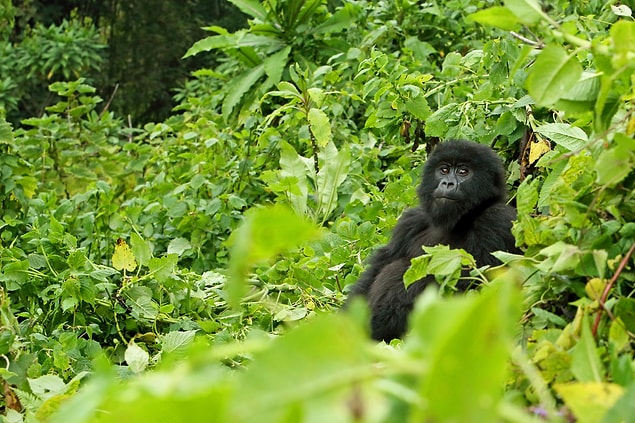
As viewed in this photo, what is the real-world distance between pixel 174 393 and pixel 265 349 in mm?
100

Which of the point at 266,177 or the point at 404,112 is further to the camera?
the point at 404,112

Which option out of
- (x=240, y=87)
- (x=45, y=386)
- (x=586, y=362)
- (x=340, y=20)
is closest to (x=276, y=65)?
(x=240, y=87)

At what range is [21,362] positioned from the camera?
260 cm

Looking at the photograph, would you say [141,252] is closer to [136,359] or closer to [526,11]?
[136,359]

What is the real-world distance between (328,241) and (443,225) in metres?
0.54

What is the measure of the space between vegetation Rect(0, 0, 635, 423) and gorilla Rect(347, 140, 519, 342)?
0.15m

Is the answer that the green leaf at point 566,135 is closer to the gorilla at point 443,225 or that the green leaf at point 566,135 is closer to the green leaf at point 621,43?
the green leaf at point 621,43

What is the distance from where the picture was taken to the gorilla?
3.76 metres

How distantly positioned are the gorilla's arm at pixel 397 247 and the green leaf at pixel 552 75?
248cm

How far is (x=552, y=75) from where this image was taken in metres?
1.58

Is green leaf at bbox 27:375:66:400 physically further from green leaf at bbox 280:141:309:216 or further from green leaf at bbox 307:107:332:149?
green leaf at bbox 307:107:332:149

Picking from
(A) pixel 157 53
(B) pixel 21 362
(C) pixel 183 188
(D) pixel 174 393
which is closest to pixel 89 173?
(C) pixel 183 188

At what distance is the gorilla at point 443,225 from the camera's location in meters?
3.76

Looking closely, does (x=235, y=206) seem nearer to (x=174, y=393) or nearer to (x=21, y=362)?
(x=21, y=362)
